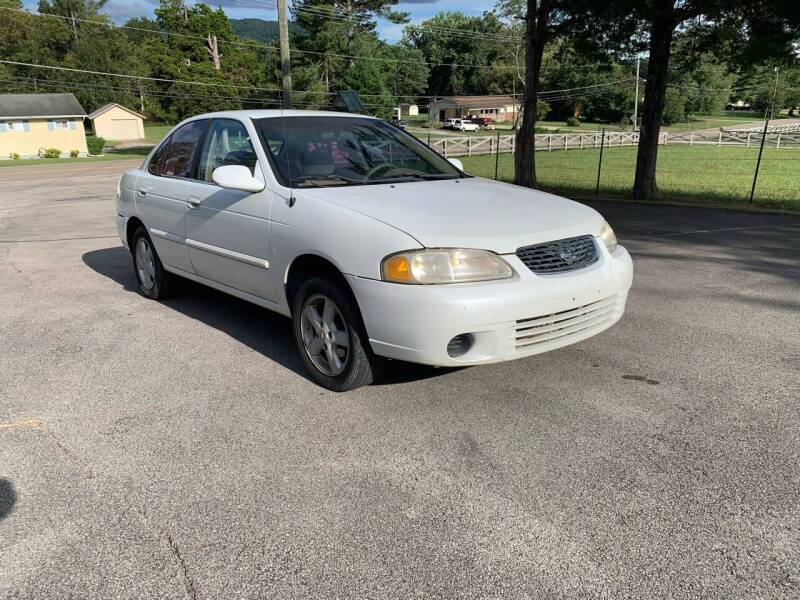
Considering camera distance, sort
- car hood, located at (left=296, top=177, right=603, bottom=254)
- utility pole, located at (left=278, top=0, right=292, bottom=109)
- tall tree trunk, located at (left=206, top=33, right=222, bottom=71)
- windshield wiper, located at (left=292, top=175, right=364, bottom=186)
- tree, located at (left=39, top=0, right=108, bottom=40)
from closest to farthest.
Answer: car hood, located at (left=296, top=177, right=603, bottom=254)
windshield wiper, located at (left=292, top=175, right=364, bottom=186)
utility pole, located at (left=278, top=0, right=292, bottom=109)
tall tree trunk, located at (left=206, top=33, right=222, bottom=71)
tree, located at (left=39, top=0, right=108, bottom=40)

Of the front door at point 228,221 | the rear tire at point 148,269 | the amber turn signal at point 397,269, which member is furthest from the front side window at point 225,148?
the amber turn signal at point 397,269

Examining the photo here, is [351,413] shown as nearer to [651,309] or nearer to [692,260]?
[651,309]

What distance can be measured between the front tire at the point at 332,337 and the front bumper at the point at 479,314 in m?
0.15

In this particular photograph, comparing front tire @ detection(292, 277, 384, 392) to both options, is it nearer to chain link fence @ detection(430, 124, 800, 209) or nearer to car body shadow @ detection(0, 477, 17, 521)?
car body shadow @ detection(0, 477, 17, 521)

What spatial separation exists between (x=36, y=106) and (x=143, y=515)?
188ft

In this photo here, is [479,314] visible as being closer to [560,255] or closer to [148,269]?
[560,255]

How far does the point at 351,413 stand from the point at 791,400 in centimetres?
261

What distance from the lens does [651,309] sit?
5.84 meters

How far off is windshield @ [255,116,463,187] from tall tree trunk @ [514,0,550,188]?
11299mm

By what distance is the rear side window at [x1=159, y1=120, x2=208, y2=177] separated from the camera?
17.8ft

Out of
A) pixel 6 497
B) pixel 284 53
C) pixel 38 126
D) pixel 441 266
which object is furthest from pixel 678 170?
pixel 38 126

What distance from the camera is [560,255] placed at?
151 inches

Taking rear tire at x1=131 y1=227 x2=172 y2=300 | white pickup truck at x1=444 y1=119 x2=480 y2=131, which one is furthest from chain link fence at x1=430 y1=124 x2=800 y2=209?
white pickup truck at x1=444 y1=119 x2=480 y2=131

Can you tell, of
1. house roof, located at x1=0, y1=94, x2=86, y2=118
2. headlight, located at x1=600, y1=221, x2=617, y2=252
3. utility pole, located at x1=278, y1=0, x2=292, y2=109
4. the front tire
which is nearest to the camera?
the front tire
